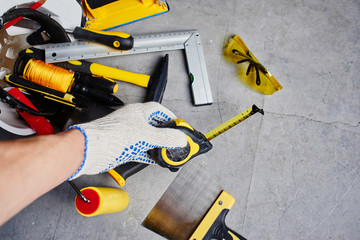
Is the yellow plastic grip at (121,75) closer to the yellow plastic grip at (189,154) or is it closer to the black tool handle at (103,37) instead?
the black tool handle at (103,37)

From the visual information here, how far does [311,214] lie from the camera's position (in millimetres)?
1492

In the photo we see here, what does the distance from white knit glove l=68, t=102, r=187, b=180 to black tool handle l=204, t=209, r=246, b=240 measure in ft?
1.52

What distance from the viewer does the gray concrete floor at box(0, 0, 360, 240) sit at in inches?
55.9

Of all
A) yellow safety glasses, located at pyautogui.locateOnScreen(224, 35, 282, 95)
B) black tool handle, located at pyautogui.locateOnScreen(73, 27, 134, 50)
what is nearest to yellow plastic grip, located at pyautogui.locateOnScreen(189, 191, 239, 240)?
yellow safety glasses, located at pyautogui.locateOnScreen(224, 35, 282, 95)

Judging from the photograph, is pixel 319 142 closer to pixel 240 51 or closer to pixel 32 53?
pixel 240 51

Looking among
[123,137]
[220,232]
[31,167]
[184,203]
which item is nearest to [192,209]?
[184,203]

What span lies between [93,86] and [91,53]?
22 cm

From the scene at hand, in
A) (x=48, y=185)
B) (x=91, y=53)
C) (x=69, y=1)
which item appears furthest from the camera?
(x=91, y=53)

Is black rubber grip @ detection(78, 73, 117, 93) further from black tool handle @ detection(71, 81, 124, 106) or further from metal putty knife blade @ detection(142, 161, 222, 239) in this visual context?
metal putty knife blade @ detection(142, 161, 222, 239)

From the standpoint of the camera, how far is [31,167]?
615mm

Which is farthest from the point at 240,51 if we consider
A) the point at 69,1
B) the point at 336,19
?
the point at 69,1

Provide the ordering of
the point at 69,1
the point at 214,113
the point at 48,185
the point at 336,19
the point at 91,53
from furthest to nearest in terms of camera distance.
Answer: the point at 336,19 → the point at 214,113 → the point at 91,53 → the point at 69,1 → the point at 48,185

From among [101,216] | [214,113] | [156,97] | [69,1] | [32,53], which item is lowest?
[101,216]

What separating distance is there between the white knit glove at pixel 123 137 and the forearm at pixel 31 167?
8 centimetres
